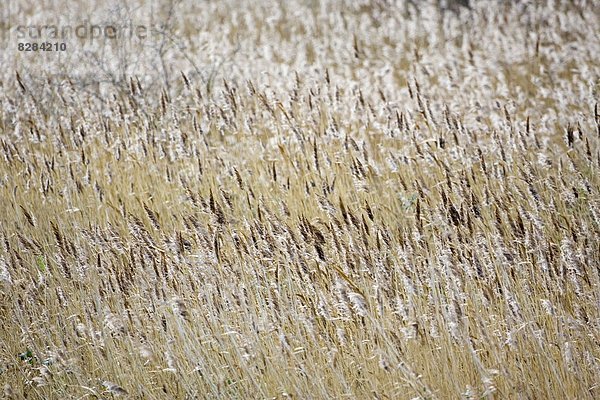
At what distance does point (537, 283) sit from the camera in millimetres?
3059

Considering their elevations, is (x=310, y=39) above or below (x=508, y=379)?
above

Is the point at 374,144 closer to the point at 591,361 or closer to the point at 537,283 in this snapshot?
the point at 537,283

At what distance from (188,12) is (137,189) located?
8602 mm

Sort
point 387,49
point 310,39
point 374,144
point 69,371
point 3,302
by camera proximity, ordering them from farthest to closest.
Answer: point 310,39, point 387,49, point 374,144, point 3,302, point 69,371

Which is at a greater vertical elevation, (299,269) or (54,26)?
(54,26)

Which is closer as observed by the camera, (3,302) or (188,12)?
(3,302)

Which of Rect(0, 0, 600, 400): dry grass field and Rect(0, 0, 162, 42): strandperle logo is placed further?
Rect(0, 0, 162, 42): strandperle logo

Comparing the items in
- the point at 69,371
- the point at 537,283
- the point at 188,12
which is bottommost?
the point at 69,371

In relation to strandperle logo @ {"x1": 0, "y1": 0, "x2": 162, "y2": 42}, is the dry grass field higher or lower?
lower

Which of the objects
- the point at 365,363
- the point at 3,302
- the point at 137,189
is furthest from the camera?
the point at 137,189

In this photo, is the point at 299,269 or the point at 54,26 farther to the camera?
the point at 54,26

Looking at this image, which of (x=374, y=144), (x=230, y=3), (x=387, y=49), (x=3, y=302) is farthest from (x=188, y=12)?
(x=3, y=302)

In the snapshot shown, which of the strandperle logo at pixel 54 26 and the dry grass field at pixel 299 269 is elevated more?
the strandperle logo at pixel 54 26

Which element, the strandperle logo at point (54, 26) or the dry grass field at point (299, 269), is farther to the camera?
the strandperle logo at point (54, 26)
